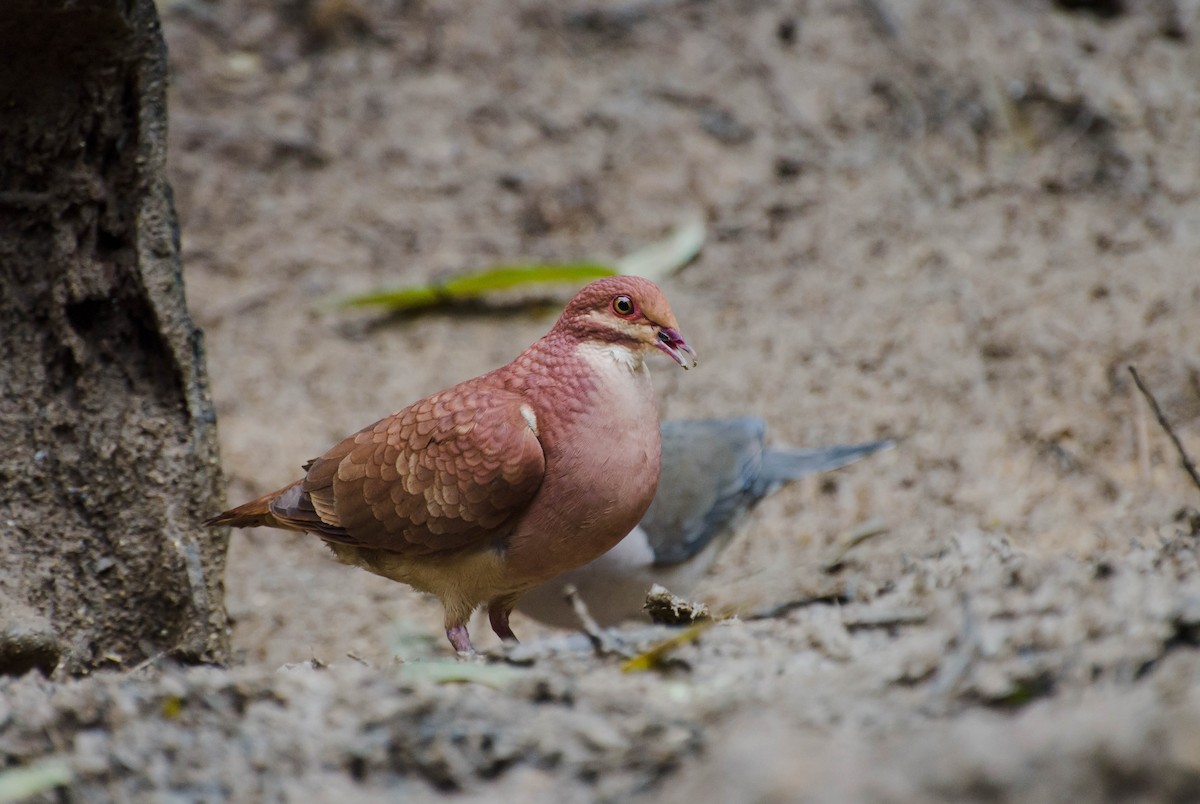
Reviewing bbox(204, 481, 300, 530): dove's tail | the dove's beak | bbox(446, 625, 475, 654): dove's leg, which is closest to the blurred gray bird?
bbox(446, 625, 475, 654): dove's leg

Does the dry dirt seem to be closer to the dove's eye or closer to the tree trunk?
the tree trunk

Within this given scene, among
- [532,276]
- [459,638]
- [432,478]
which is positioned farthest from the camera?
[532,276]

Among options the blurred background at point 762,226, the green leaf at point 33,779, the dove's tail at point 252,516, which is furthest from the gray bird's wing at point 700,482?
the green leaf at point 33,779

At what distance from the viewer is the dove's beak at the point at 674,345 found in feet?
11.7

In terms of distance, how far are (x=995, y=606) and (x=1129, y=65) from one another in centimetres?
575

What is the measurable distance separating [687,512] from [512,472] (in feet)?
4.79

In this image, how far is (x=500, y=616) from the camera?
3.88 m

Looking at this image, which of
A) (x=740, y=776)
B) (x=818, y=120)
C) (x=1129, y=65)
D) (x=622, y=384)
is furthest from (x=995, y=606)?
(x=1129, y=65)

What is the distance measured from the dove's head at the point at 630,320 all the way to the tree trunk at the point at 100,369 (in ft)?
4.23

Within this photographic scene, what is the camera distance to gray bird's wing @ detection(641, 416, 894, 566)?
15.1 ft

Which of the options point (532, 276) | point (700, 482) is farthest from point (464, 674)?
point (532, 276)

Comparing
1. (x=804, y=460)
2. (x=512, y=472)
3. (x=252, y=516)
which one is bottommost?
(x=804, y=460)

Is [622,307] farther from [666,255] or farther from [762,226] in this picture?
[762,226]

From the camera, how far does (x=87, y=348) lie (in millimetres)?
3725
